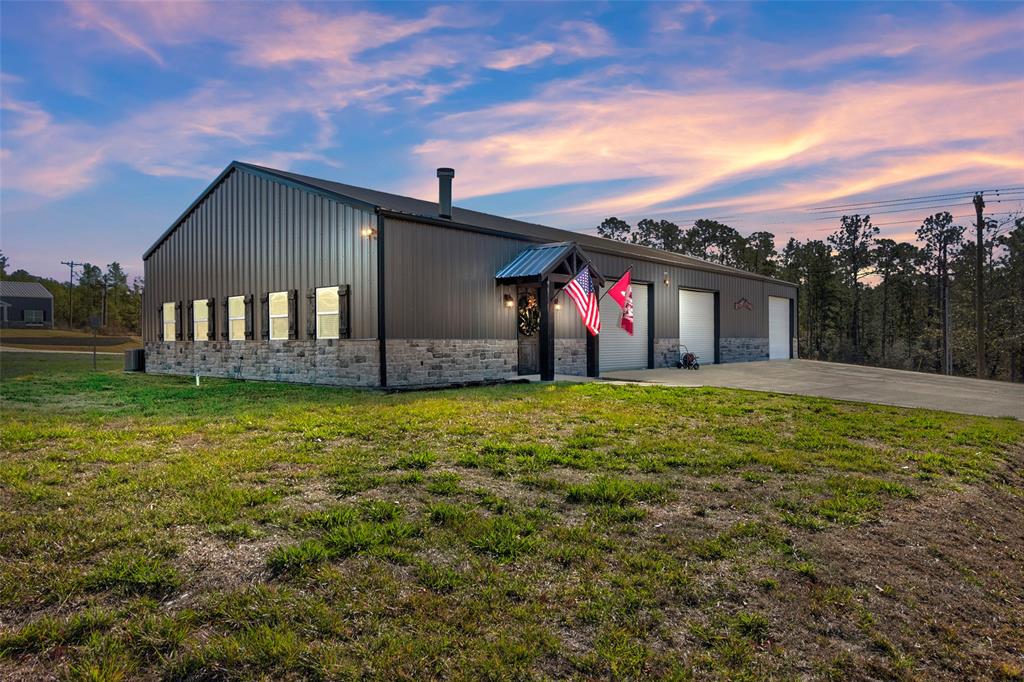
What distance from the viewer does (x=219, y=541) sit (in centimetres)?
357

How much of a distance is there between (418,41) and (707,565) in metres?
11.0

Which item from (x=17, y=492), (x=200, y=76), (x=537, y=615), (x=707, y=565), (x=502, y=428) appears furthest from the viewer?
(x=200, y=76)

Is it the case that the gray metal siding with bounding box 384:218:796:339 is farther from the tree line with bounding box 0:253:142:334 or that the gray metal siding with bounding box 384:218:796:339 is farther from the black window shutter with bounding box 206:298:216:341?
the tree line with bounding box 0:253:142:334

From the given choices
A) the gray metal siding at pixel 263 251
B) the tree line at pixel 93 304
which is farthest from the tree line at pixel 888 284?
the tree line at pixel 93 304

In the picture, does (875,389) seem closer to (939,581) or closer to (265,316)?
(939,581)

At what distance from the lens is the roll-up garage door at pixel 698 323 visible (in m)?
22.0

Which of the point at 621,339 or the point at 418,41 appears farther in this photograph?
the point at 621,339

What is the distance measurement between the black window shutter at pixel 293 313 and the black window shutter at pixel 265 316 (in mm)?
1192

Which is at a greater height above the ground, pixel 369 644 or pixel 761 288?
pixel 761 288

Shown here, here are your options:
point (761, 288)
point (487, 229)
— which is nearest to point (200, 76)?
point (487, 229)

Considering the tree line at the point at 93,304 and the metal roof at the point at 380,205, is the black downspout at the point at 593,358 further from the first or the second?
the tree line at the point at 93,304

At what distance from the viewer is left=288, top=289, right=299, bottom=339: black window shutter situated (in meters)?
14.4

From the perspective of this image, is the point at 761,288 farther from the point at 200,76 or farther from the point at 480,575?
the point at 480,575

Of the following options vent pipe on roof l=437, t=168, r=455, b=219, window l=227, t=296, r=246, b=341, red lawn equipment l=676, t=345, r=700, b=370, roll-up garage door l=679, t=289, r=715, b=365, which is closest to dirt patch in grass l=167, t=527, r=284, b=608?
vent pipe on roof l=437, t=168, r=455, b=219
